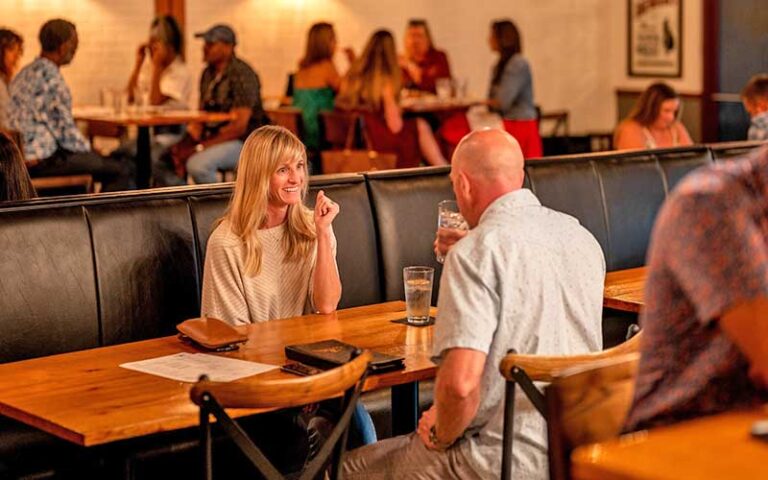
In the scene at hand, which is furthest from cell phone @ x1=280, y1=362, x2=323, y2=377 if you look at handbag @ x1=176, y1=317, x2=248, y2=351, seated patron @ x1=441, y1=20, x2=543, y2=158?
seated patron @ x1=441, y1=20, x2=543, y2=158

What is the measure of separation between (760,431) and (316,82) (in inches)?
333

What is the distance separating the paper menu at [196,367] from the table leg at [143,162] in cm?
582

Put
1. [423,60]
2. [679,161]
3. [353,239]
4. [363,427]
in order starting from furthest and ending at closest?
[423,60]
[679,161]
[353,239]
[363,427]

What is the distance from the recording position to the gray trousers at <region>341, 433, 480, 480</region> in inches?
123

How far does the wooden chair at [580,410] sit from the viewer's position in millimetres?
2270

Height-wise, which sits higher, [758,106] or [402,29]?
[402,29]

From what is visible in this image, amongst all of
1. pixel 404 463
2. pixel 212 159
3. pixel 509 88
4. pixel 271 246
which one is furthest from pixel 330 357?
pixel 509 88

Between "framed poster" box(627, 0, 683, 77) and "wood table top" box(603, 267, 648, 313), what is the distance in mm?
7994

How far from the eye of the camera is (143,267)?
14.5 ft

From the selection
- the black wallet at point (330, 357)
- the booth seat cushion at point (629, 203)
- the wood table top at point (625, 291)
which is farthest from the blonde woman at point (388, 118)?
the black wallet at point (330, 357)

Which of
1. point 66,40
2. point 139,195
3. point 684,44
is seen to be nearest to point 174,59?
point 66,40

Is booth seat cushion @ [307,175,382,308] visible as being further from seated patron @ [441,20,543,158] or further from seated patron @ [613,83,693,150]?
seated patron @ [441,20,543,158]

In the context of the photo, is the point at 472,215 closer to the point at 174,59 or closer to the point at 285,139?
the point at 285,139

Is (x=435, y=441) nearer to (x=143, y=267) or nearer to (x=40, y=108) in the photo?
(x=143, y=267)
